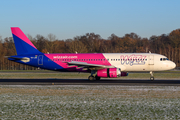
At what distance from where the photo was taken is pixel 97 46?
11906 cm

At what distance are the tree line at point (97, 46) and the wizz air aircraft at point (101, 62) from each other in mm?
48953

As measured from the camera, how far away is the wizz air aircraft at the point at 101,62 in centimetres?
3319

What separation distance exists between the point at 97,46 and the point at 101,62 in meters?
84.7

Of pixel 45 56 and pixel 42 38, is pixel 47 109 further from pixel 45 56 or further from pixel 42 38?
pixel 42 38

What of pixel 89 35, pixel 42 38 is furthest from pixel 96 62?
pixel 89 35

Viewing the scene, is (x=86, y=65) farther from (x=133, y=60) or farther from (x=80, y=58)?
(x=133, y=60)

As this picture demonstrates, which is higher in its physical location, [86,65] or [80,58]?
[80,58]

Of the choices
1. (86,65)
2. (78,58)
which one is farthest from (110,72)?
(78,58)

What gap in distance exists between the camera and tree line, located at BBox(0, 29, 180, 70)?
318 feet

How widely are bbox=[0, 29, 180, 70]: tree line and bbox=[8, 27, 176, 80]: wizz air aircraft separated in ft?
161

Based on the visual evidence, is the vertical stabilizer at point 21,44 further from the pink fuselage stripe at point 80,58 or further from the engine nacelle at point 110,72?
the engine nacelle at point 110,72

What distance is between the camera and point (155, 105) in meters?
13.4

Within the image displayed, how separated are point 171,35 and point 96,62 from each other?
102522mm

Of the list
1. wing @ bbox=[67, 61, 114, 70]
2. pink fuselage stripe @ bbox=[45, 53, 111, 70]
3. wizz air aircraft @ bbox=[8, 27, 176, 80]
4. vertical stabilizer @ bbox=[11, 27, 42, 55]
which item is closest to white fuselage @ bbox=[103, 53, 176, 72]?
wizz air aircraft @ bbox=[8, 27, 176, 80]
